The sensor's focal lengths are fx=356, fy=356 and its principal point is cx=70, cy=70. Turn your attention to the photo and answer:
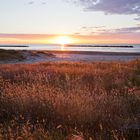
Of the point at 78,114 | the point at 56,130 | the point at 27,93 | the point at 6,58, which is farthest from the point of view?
the point at 6,58

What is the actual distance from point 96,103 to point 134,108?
2.58ft

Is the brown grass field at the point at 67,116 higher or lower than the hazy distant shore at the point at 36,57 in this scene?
higher

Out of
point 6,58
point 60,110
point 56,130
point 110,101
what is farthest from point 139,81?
point 6,58

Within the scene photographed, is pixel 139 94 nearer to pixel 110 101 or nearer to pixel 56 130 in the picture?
pixel 110 101

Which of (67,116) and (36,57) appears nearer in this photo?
(67,116)

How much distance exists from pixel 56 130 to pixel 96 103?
4.85 feet

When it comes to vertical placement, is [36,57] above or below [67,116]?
below

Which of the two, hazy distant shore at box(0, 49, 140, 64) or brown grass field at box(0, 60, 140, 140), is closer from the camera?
brown grass field at box(0, 60, 140, 140)

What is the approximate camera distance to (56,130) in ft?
20.0

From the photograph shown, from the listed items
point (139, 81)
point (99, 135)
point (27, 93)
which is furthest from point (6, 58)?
point (99, 135)

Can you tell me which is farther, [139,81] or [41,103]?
[139,81]

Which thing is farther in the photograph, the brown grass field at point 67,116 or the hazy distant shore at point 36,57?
the hazy distant shore at point 36,57

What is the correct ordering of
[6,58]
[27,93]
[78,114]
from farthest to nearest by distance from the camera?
1. [6,58]
2. [27,93]
3. [78,114]

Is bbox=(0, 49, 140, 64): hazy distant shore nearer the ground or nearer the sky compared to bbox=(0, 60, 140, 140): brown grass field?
nearer the ground
